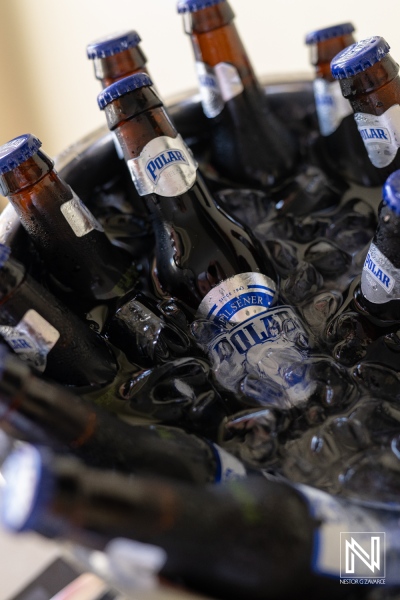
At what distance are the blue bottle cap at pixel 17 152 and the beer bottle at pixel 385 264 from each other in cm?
37

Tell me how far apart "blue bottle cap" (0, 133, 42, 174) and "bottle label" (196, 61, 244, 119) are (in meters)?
0.31

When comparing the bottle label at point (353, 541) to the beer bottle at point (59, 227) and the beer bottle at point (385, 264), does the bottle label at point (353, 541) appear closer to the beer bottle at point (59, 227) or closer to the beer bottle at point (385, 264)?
the beer bottle at point (385, 264)

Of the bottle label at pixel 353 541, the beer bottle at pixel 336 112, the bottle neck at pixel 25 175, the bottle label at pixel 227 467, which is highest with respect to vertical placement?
the bottle neck at pixel 25 175

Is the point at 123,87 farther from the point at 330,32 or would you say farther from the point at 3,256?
the point at 330,32

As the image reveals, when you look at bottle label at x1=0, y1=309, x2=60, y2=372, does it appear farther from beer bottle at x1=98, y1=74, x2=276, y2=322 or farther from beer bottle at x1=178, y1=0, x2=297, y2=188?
beer bottle at x1=178, y1=0, x2=297, y2=188

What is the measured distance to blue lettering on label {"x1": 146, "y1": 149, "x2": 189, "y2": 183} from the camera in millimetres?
693

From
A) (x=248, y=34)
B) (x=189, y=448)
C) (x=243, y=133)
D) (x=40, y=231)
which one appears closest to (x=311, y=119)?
(x=243, y=133)

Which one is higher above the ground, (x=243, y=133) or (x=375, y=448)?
(x=243, y=133)

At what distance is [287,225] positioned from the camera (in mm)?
863

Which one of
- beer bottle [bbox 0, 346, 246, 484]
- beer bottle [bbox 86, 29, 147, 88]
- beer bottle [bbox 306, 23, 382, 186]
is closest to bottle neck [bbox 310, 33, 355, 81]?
beer bottle [bbox 306, 23, 382, 186]

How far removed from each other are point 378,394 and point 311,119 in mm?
501

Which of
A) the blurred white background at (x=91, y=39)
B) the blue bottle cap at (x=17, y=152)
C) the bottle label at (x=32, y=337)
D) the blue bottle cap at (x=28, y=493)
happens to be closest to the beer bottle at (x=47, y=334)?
the bottle label at (x=32, y=337)

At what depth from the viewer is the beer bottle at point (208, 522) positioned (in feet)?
1.32

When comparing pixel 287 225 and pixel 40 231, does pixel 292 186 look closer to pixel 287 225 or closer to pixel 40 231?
pixel 287 225
